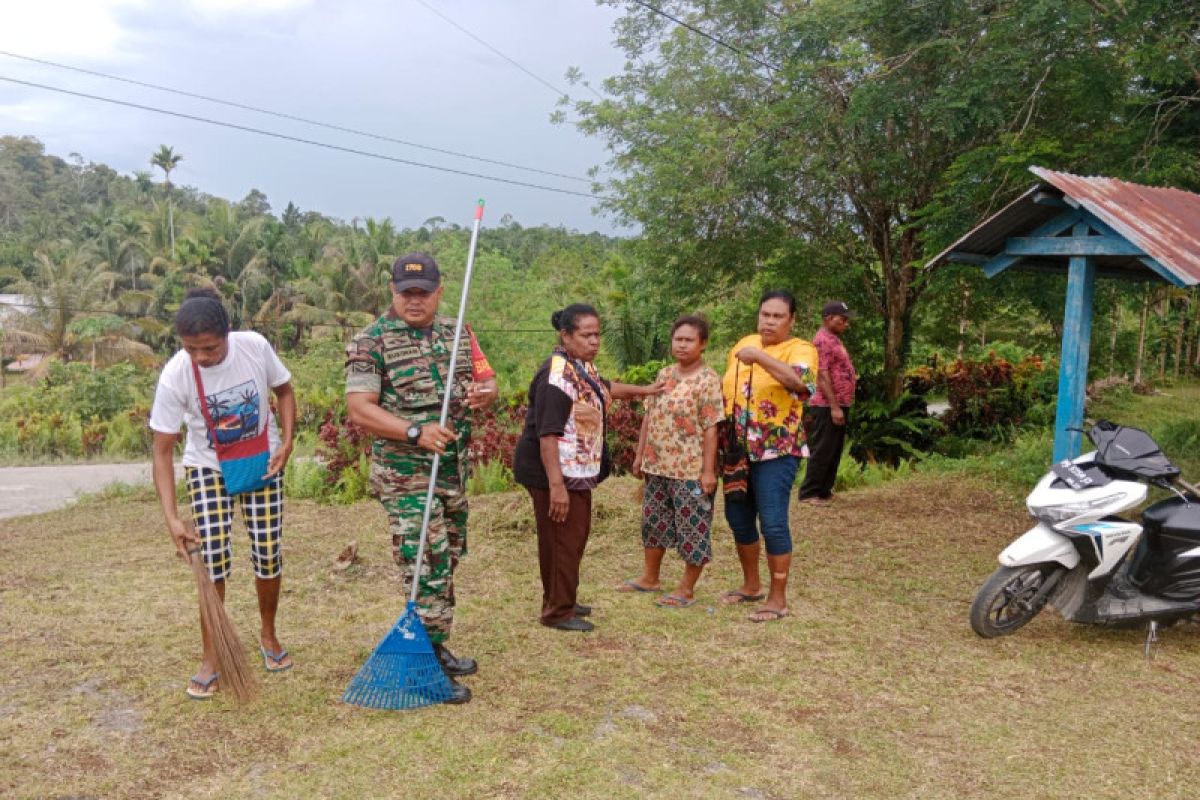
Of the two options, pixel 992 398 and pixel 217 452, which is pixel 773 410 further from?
pixel 992 398

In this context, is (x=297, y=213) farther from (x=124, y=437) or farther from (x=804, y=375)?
(x=804, y=375)

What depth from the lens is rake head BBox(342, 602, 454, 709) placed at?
3.70 m

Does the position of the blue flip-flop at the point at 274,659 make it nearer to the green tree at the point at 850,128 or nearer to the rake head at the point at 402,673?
the rake head at the point at 402,673

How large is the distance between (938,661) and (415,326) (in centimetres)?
283

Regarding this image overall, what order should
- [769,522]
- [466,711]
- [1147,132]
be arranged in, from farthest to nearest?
[1147,132] → [769,522] → [466,711]

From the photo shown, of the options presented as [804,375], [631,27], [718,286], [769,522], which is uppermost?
[631,27]

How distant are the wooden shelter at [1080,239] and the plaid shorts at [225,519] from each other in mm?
4173

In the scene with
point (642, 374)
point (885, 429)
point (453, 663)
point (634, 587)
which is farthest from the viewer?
point (642, 374)

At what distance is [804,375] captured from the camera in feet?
15.2

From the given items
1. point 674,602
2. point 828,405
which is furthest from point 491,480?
point 674,602

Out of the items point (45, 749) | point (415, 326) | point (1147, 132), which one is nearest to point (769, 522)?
point (415, 326)

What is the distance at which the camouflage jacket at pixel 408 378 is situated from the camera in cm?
365

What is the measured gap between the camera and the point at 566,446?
4441 mm

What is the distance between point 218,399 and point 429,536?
0.97 m
